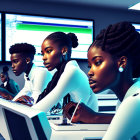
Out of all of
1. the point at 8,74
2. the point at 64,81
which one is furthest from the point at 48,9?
the point at 64,81

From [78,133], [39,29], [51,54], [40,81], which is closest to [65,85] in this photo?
[51,54]

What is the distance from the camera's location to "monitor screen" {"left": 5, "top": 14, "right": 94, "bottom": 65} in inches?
175

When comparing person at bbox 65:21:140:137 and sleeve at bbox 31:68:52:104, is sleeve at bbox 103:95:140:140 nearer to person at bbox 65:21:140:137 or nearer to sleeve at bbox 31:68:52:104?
person at bbox 65:21:140:137

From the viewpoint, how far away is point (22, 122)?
67cm

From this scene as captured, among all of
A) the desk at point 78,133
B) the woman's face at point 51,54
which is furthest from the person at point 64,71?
the desk at point 78,133

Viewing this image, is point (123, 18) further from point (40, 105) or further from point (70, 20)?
point (40, 105)

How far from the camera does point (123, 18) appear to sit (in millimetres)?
5414

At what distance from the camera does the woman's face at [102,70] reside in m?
0.94

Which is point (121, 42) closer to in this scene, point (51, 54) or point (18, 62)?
point (51, 54)

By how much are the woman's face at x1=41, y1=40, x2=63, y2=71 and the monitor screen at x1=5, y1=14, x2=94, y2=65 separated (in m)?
2.73

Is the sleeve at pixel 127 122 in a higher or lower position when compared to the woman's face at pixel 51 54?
lower

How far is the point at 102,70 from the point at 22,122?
38 centimetres

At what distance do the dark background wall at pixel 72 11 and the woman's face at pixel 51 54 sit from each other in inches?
113

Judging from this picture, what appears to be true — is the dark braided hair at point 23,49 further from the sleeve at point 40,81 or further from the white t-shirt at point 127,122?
A: the white t-shirt at point 127,122
